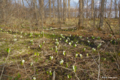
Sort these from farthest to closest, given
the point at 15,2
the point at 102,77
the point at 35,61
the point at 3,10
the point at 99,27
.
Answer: the point at 99,27, the point at 15,2, the point at 3,10, the point at 35,61, the point at 102,77

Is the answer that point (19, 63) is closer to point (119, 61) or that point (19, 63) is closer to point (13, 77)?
point (13, 77)

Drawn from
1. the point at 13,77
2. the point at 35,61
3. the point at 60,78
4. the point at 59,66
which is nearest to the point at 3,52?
the point at 35,61

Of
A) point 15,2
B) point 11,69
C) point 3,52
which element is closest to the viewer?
point 11,69

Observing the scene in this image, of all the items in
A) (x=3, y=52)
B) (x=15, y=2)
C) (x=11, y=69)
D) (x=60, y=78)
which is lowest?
(x=60, y=78)

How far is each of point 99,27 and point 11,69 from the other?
27.8ft

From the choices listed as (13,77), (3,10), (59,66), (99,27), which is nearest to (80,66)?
(59,66)

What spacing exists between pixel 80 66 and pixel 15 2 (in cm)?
640

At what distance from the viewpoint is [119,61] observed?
274 cm

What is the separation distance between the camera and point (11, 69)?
8.89 feet

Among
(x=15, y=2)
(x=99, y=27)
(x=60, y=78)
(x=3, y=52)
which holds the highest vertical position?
(x=15, y=2)

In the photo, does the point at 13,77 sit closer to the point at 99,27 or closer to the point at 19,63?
the point at 19,63

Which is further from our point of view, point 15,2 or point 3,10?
point 15,2

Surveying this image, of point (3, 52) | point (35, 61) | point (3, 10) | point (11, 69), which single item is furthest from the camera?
point (3, 10)

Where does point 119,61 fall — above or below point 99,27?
below
